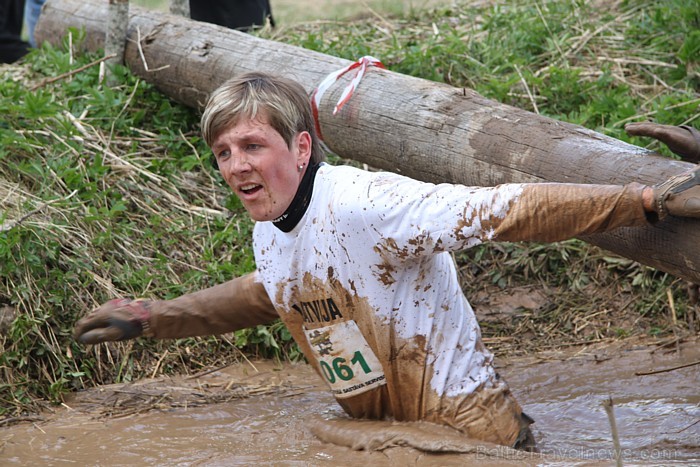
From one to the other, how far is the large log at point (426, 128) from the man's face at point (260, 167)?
3.10ft

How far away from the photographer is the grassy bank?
176 inches

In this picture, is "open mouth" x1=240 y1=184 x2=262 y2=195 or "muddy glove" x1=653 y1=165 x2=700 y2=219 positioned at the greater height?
"open mouth" x1=240 y1=184 x2=262 y2=195

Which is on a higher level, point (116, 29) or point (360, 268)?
point (116, 29)

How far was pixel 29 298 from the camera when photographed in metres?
4.35

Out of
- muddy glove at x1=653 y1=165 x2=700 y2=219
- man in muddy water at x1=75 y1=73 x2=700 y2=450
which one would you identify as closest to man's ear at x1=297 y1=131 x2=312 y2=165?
man in muddy water at x1=75 y1=73 x2=700 y2=450

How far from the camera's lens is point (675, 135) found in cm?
288

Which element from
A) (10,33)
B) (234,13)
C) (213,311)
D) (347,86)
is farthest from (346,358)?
(10,33)

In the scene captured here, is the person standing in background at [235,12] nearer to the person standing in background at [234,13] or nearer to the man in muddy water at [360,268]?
the person standing in background at [234,13]

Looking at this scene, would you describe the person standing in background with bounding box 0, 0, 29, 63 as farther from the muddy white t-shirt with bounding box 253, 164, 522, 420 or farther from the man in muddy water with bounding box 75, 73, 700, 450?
the muddy white t-shirt with bounding box 253, 164, 522, 420

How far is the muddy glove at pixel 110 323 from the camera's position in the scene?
351 centimetres

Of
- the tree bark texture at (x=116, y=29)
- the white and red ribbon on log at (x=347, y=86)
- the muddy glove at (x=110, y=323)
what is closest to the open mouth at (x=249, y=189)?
the muddy glove at (x=110, y=323)

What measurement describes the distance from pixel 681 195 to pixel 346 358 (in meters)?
1.30

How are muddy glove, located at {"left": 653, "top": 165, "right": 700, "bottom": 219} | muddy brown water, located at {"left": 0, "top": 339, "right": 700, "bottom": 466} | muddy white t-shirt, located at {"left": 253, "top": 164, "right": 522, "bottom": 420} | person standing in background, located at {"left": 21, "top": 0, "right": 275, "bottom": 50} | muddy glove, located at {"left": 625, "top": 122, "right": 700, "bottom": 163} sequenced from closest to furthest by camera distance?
muddy glove, located at {"left": 653, "top": 165, "right": 700, "bottom": 219}, muddy glove, located at {"left": 625, "top": 122, "right": 700, "bottom": 163}, muddy white t-shirt, located at {"left": 253, "top": 164, "right": 522, "bottom": 420}, muddy brown water, located at {"left": 0, "top": 339, "right": 700, "bottom": 466}, person standing in background, located at {"left": 21, "top": 0, "right": 275, "bottom": 50}

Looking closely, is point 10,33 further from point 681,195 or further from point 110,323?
point 681,195
